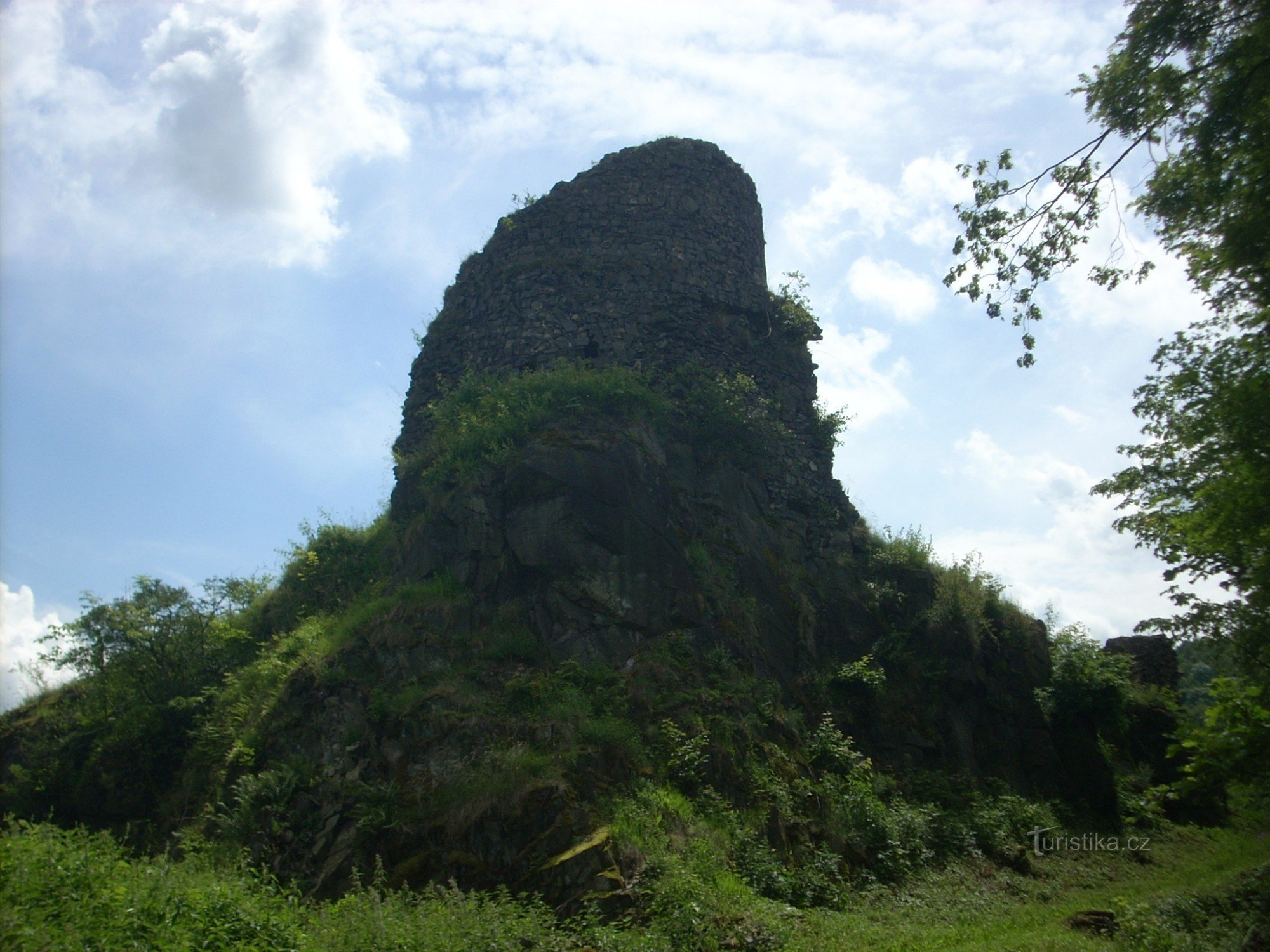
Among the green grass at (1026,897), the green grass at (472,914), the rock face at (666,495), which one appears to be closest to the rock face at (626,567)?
the rock face at (666,495)

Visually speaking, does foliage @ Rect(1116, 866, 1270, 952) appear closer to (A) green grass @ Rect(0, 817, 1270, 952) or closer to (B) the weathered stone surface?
(A) green grass @ Rect(0, 817, 1270, 952)

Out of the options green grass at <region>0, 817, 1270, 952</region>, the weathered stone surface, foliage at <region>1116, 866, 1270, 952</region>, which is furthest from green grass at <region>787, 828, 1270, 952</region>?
the weathered stone surface

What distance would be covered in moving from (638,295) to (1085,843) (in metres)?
11.6

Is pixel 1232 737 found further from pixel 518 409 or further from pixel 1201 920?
pixel 518 409

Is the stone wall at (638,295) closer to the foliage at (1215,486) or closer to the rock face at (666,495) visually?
the rock face at (666,495)

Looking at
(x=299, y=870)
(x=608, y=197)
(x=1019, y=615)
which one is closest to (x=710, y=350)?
(x=608, y=197)

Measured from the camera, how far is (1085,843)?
12672 millimetres

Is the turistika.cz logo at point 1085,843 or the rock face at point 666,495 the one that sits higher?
the rock face at point 666,495

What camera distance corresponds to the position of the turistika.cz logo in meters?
12.3

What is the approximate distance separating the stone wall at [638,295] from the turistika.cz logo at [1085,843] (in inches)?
253

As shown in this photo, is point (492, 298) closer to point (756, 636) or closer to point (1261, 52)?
point (756, 636)

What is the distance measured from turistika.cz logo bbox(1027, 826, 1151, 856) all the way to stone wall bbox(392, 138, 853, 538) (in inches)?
253

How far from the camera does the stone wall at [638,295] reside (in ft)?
54.8

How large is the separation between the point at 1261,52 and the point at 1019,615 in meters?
9.46
